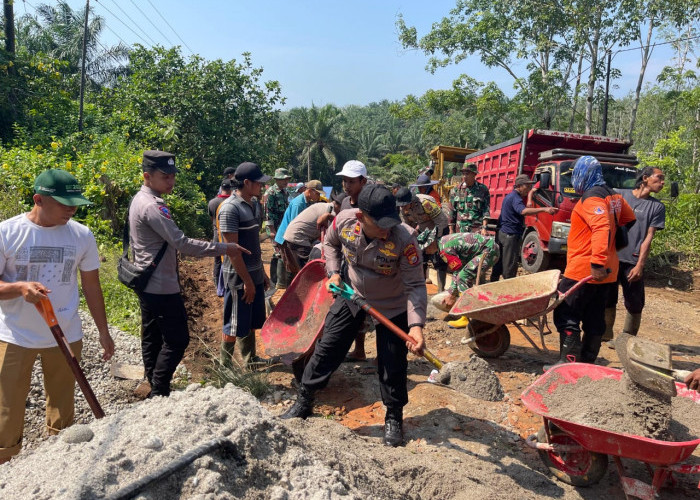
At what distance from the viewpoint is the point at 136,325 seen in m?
5.45

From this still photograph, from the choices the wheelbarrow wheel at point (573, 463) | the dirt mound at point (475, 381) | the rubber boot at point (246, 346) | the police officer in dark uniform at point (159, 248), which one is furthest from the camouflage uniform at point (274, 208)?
the wheelbarrow wheel at point (573, 463)

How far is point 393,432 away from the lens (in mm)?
3225

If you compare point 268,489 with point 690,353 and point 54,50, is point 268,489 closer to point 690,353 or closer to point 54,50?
point 690,353

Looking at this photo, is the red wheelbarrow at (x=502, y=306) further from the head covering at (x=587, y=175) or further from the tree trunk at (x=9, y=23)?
the tree trunk at (x=9, y=23)

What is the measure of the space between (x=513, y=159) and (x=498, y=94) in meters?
8.45

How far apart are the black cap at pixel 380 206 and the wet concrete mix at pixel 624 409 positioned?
149cm

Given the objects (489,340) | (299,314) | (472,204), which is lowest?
(489,340)

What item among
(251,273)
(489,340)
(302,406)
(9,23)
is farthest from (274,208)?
(9,23)

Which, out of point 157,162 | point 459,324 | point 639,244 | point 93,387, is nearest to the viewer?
point 157,162

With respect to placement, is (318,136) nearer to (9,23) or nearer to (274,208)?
(9,23)

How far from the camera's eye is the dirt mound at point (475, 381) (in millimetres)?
4070

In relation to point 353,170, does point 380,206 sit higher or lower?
lower

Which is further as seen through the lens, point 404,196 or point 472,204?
point 472,204

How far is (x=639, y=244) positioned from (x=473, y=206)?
2.50 m
